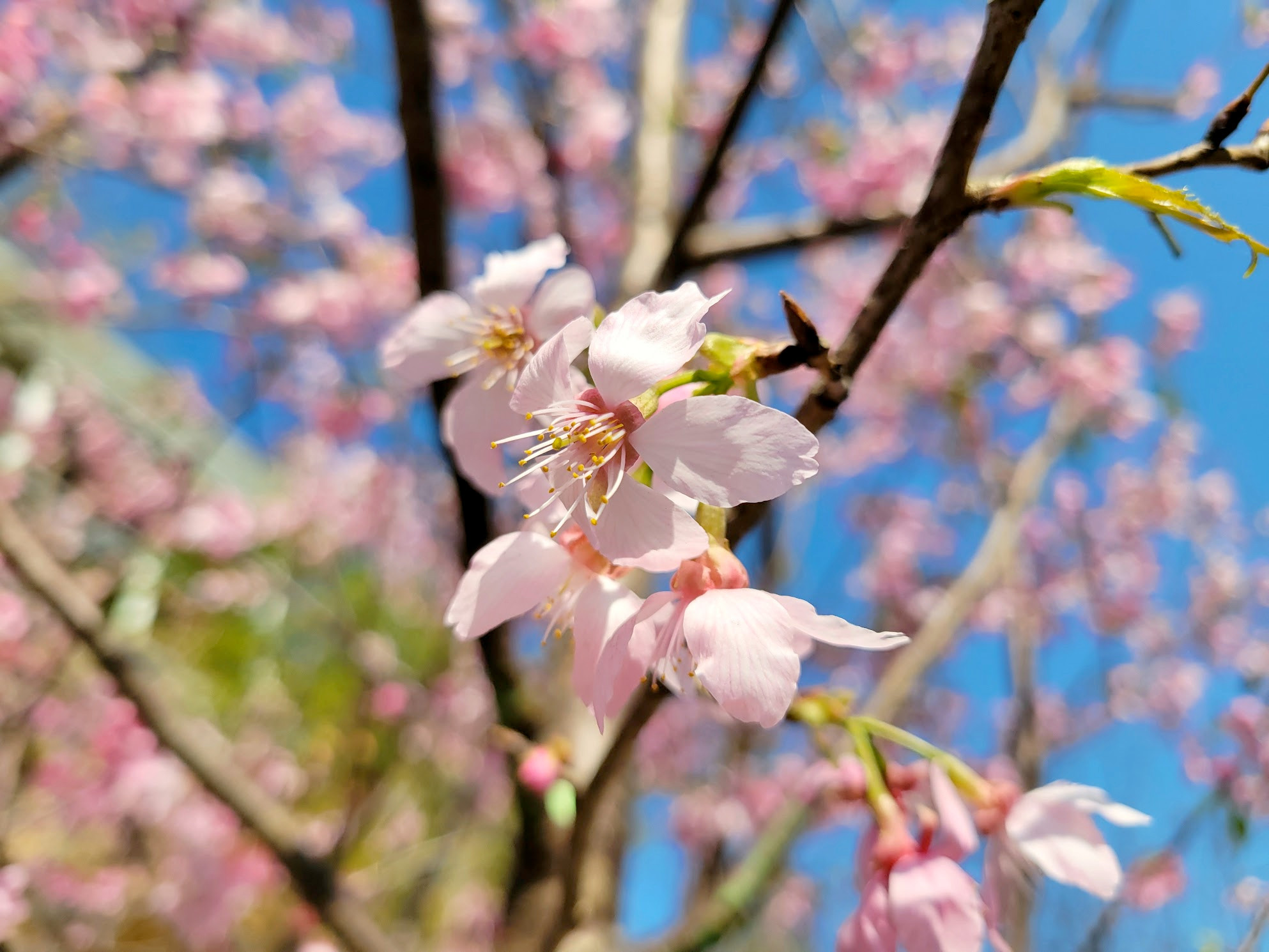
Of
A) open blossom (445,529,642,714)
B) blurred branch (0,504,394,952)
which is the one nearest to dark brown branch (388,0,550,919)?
blurred branch (0,504,394,952)

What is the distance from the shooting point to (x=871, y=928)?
0.50 metres

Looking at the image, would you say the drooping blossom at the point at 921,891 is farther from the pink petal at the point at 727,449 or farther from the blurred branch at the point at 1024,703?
the blurred branch at the point at 1024,703

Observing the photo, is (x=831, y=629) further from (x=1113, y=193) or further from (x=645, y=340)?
(x=1113, y=193)

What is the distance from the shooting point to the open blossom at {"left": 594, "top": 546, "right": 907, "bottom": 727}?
396 mm

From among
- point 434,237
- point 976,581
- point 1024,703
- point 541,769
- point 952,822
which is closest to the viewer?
point 952,822

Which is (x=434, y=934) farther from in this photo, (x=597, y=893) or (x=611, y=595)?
(x=611, y=595)

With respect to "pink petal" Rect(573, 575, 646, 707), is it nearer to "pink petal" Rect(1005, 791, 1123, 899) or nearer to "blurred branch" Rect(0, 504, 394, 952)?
"pink petal" Rect(1005, 791, 1123, 899)

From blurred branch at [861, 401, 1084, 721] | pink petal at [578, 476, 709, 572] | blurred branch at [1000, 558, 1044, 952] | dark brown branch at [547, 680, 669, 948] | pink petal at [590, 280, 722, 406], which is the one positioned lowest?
blurred branch at [1000, 558, 1044, 952]

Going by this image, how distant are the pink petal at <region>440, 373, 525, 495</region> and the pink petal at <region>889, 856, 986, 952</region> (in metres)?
0.40

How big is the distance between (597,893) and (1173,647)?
14.1 feet

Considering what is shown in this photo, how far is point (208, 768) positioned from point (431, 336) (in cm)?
106

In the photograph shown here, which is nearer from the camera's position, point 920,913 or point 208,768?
point 920,913

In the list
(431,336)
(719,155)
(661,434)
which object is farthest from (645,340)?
(719,155)

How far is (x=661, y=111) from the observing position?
228cm
